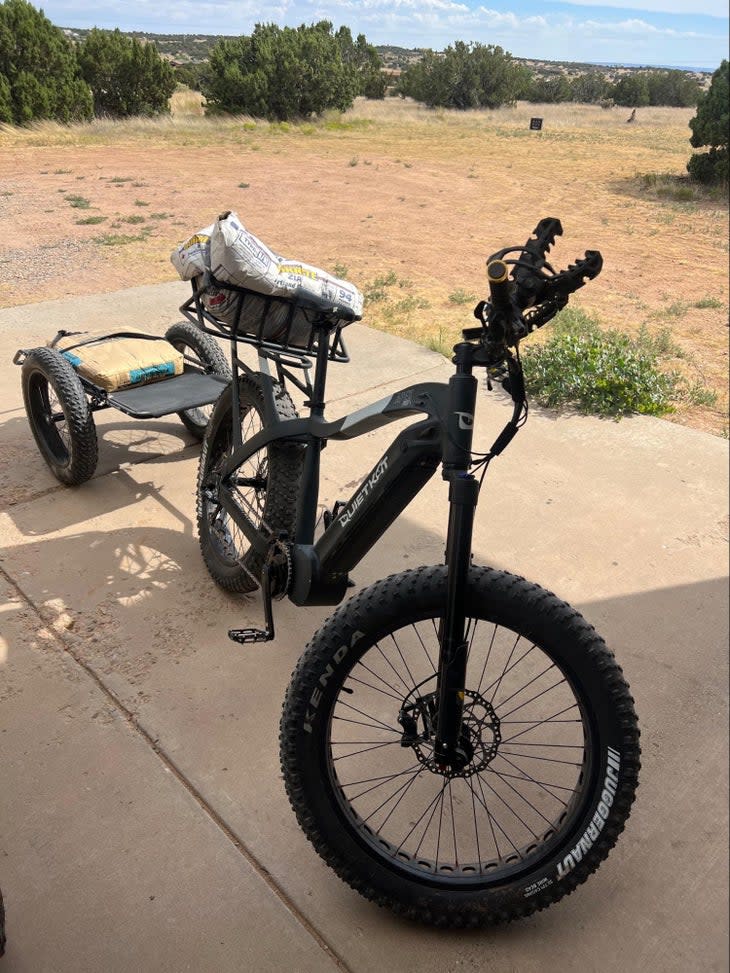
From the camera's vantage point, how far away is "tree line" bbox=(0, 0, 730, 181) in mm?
4230

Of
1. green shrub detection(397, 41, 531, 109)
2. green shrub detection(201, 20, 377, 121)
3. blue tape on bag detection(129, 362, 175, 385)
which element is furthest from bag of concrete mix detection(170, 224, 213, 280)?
green shrub detection(397, 41, 531, 109)

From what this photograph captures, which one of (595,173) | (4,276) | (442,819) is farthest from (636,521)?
(595,173)

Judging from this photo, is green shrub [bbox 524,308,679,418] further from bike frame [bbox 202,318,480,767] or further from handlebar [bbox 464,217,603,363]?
handlebar [bbox 464,217,603,363]

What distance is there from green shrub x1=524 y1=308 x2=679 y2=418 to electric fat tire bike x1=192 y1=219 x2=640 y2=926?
2.52 m

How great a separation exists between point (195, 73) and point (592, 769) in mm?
4986

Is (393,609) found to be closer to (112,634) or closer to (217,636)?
(217,636)

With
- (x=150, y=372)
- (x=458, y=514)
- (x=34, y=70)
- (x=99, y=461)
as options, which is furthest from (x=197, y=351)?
(x=458, y=514)

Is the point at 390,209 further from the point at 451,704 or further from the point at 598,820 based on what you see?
the point at 598,820

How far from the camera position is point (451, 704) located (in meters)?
1.65

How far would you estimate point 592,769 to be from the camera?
1581 millimetres

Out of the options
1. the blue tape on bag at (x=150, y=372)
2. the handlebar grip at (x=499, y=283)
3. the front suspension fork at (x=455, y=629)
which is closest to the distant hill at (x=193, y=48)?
the blue tape on bag at (x=150, y=372)

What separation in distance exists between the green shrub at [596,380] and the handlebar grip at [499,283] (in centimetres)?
298

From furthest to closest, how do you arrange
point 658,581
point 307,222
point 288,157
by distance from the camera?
point 307,222 < point 288,157 < point 658,581

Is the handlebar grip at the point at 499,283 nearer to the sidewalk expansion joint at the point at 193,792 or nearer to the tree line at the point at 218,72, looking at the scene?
the sidewalk expansion joint at the point at 193,792
